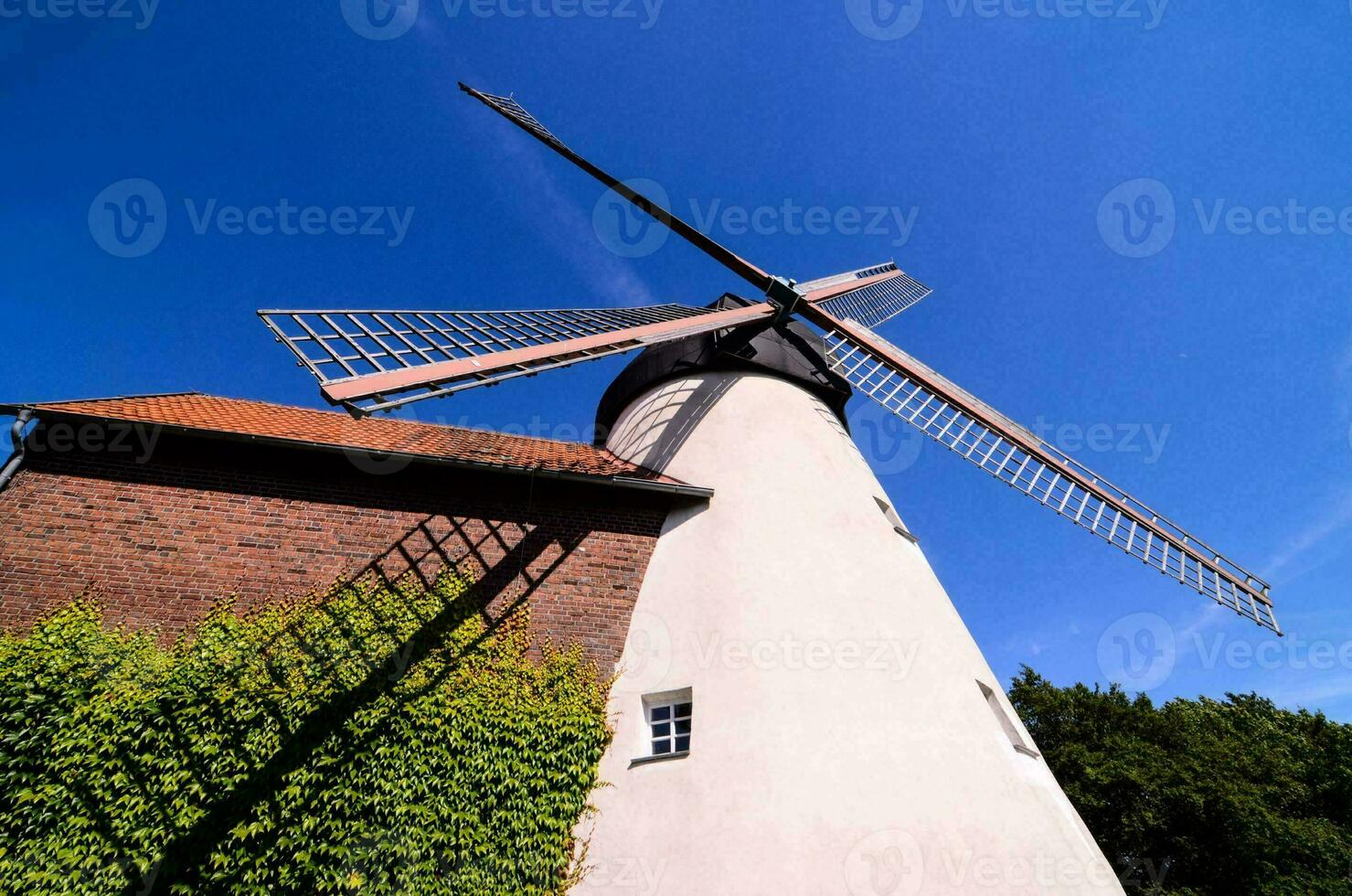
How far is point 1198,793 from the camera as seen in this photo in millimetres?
15648

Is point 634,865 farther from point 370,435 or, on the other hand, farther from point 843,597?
point 370,435

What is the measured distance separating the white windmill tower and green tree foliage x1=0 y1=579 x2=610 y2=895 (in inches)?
29.7

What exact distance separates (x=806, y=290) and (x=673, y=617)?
23.6 feet

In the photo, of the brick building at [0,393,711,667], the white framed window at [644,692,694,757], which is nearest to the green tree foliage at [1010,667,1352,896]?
the white framed window at [644,692,694,757]

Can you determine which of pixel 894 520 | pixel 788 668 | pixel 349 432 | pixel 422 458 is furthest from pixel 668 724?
pixel 349 432

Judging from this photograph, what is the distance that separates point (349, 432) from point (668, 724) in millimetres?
5467

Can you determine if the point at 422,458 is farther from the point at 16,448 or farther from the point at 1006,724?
the point at 1006,724

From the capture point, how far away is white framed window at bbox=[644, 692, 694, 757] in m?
6.29

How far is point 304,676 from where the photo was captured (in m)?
6.11

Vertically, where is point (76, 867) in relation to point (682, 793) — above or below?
below

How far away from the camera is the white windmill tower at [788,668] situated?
5.15m

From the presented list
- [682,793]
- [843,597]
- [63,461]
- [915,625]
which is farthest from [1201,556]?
[63,461]

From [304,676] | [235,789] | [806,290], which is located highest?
[806,290]

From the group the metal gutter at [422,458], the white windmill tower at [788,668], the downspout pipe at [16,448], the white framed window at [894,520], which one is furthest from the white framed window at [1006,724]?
the downspout pipe at [16,448]
